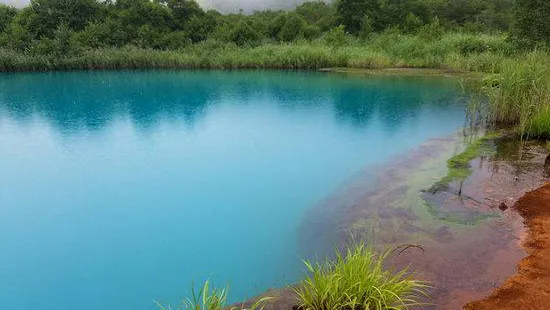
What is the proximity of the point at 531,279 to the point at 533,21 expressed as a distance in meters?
9.47

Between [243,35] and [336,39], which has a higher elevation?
[243,35]

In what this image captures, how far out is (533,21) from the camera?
33.6ft

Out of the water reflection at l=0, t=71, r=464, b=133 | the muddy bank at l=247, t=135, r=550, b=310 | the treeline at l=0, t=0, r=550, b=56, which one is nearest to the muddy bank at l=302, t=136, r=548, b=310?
the muddy bank at l=247, t=135, r=550, b=310

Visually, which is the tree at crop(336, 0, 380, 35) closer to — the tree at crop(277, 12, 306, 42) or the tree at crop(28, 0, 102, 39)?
the tree at crop(277, 12, 306, 42)

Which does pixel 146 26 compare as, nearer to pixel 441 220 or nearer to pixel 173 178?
pixel 173 178

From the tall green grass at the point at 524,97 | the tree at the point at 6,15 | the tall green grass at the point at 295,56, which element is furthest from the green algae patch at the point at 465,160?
the tree at the point at 6,15

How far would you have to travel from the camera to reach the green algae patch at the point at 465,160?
4.84 m

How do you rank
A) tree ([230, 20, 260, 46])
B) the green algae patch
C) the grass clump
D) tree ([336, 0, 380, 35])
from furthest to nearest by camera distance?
tree ([336, 0, 380, 35]) → tree ([230, 20, 260, 46]) → the green algae patch → the grass clump

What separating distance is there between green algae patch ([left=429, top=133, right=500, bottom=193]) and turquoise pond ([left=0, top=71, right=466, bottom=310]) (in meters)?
0.86

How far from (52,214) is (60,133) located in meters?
3.82

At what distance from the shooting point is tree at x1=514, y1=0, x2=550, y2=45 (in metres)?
9.94

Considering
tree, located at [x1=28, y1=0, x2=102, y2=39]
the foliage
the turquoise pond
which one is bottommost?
the turquoise pond

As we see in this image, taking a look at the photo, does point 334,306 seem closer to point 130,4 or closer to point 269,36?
point 269,36

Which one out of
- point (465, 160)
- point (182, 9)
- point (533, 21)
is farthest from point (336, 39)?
point (465, 160)
